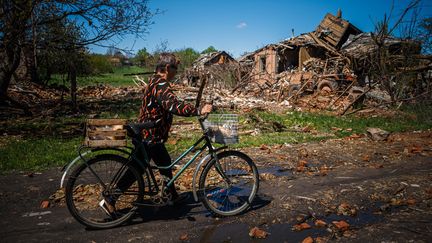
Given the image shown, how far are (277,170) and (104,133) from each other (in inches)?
152

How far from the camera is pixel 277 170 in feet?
20.6

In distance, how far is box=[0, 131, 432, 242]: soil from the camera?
3.59 m

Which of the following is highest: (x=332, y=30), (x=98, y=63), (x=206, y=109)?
(x=332, y=30)

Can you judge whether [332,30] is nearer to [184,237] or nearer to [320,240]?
[320,240]

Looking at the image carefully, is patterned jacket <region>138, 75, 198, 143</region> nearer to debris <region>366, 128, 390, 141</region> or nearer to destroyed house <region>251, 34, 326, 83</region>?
debris <region>366, 128, 390, 141</region>

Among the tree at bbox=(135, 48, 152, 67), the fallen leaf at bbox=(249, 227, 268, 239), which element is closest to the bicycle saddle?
the fallen leaf at bbox=(249, 227, 268, 239)

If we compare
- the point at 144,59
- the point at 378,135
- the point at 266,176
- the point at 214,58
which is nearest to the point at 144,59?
the point at 144,59

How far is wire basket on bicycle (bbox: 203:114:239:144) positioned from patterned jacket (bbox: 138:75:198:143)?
28 cm

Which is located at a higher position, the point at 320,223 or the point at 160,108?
the point at 160,108

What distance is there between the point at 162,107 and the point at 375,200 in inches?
137

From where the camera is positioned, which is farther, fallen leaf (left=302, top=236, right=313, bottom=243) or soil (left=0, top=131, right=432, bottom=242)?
soil (left=0, top=131, right=432, bottom=242)

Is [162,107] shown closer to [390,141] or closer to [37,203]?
[37,203]

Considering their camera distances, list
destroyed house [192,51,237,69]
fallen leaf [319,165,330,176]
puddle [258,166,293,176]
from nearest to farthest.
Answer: fallen leaf [319,165,330,176]
puddle [258,166,293,176]
destroyed house [192,51,237,69]

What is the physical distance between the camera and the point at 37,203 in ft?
15.2
